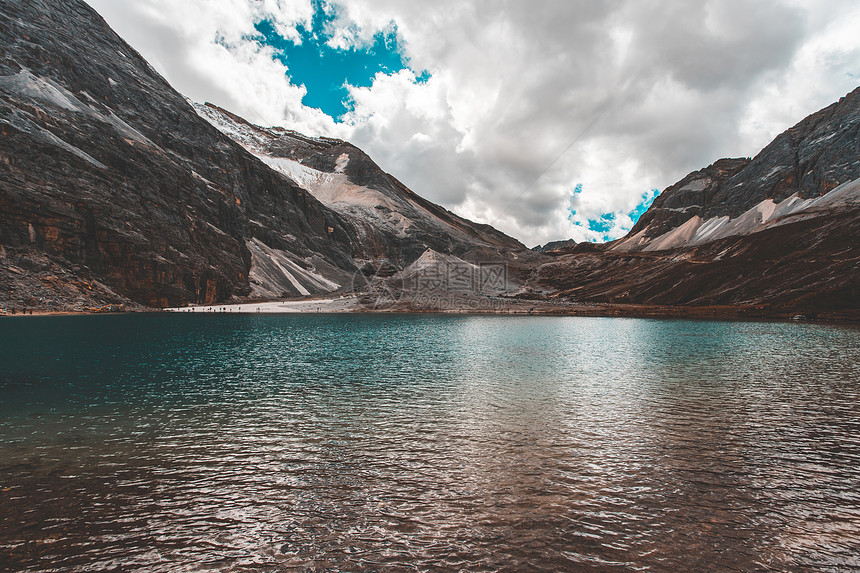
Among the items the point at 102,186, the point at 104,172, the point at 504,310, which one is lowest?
the point at 504,310

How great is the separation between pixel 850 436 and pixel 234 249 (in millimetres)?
181468

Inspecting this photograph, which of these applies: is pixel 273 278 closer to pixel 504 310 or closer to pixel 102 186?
pixel 102 186

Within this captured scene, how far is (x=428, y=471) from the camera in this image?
1482 centimetres

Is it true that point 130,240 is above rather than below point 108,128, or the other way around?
below

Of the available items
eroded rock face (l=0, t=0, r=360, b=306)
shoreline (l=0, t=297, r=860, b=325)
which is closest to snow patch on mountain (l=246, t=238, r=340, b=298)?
eroded rock face (l=0, t=0, r=360, b=306)

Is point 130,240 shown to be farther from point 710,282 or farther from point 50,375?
point 710,282

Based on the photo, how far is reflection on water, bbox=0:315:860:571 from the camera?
1000 centimetres

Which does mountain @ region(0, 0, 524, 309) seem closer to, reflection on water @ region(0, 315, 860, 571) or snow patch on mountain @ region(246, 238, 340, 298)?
snow patch on mountain @ region(246, 238, 340, 298)

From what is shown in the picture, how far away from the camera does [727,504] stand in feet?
39.9

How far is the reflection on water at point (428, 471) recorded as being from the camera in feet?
32.8

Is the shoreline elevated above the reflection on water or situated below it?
above

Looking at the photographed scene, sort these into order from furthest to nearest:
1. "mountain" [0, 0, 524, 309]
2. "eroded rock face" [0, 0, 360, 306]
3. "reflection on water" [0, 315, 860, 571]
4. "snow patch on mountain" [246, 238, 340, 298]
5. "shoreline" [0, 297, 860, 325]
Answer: "snow patch on mountain" [246, 238, 340, 298] < "shoreline" [0, 297, 860, 325] < "eroded rock face" [0, 0, 360, 306] < "mountain" [0, 0, 524, 309] < "reflection on water" [0, 315, 860, 571]

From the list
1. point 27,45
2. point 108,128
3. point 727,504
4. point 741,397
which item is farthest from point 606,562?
point 27,45

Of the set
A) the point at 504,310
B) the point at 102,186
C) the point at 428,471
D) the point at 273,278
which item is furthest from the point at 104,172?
the point at 428,471
